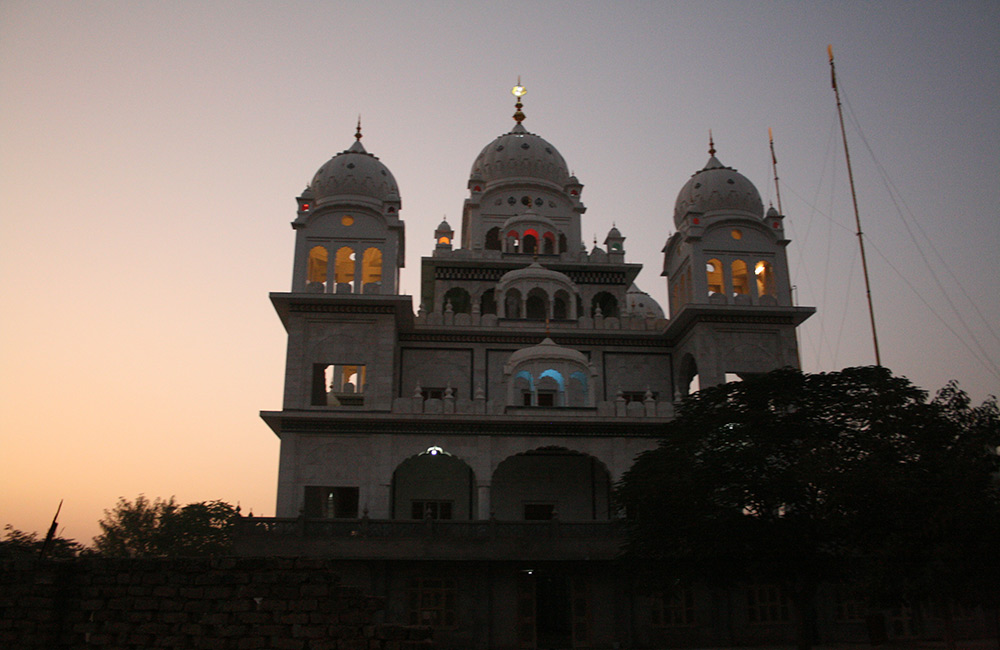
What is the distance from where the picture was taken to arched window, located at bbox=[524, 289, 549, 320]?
131 feet

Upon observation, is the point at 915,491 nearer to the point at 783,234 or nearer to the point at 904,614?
the point at 904,614

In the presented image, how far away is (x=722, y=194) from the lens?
38500 mm

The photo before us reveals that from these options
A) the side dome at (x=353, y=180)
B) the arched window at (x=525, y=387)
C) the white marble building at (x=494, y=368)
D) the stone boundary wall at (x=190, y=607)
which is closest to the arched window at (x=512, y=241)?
the white marble building at (x=494, y=368)

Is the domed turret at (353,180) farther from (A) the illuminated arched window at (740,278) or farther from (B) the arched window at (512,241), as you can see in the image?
(A) the illuminated arched window at (740,278)

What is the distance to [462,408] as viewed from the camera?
32.3 m

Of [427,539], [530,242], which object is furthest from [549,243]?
[427,539]

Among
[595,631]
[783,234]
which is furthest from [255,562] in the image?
[783,234]

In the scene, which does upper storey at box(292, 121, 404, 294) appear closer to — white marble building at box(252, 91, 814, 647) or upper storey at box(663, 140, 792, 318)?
white marble building at box(252, 91, 814, 647)

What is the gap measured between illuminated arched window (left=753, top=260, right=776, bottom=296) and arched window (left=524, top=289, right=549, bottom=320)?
9.69 metres

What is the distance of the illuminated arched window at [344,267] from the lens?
35.5 meters

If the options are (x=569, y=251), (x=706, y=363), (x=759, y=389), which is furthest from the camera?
(x=569, y=251)

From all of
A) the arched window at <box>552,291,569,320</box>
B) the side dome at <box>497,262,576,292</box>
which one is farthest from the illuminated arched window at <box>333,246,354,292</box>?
the arched window at <box>552,291,569,320</box>

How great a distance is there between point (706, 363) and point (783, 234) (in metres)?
8.04

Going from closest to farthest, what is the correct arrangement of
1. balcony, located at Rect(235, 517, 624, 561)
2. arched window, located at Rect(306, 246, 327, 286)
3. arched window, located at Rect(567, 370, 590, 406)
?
balcony, located at Rect(235, 517, 624, 561) → arched window, located at Rect(567, 370, 590, 406) → arched window, located at Rect(306, 246, 327, 286)
